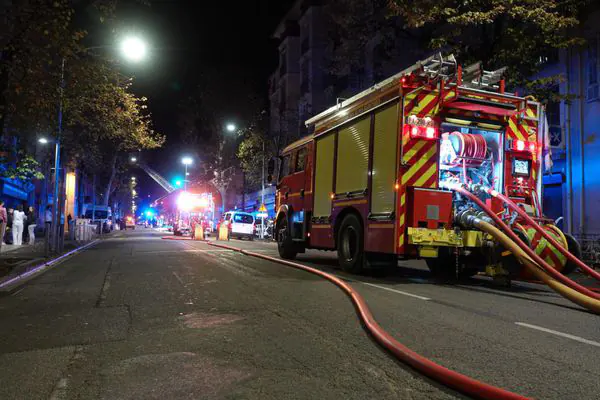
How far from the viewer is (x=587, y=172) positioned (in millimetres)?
15812

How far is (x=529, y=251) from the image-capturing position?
289 inches

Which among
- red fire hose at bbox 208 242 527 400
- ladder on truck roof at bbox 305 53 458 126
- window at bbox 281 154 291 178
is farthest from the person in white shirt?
red fire hose at bbox 208 242 527 400

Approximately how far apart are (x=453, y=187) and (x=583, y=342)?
4334mm

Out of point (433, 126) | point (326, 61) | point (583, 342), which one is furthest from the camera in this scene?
point (326, 61)

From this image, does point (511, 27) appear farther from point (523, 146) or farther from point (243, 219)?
point (243, 219)

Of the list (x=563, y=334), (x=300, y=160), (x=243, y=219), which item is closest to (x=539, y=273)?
(x=563, y=334)

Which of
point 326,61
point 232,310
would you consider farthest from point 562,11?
point 326,61

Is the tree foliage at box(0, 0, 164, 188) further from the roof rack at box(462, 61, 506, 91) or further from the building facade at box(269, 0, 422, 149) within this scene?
the building facade at box(269, 0, 422, 149)

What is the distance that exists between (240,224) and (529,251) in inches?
1013

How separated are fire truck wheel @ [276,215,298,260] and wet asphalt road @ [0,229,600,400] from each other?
5141 millimetres

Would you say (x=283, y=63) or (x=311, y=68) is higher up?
(x=283, y=63)

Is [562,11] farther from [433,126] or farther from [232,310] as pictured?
[232,310]

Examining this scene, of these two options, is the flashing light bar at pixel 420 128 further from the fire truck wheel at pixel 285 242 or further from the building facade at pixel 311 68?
the building facade at pixel 311 68

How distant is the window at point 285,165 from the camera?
46.2ft
